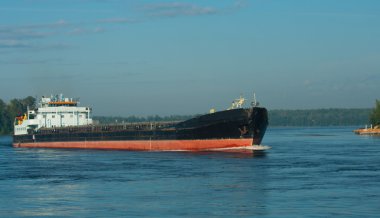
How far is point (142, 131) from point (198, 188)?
40116mm

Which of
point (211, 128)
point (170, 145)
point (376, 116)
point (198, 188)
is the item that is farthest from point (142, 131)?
point (376, 116)

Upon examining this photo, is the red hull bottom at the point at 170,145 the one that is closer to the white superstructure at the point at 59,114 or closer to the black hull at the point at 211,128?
the black hull at the point at 211,128

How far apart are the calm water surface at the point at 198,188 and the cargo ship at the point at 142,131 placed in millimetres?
8205

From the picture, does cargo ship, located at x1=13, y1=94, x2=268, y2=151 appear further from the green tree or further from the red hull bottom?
the green tree

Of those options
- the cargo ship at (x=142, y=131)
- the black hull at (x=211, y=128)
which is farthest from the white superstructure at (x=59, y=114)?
the black hull at (x=211, y=128)

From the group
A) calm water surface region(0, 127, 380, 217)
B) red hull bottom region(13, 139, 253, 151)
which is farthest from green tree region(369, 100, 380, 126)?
calm water surface region(0, 127, 380, 217)

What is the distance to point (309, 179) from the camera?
43.3m

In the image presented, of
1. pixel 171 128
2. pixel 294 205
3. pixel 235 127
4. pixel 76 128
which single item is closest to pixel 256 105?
pixel 235 127

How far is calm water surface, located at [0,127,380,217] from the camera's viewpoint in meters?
32.0

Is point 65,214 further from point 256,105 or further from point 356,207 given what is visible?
point 256,105

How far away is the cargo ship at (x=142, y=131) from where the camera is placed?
6950 cm

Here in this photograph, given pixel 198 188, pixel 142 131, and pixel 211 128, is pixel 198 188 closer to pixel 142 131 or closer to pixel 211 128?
pixel 211 128

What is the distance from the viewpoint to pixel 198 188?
1572 inches

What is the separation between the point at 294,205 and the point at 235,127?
3685cm
